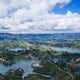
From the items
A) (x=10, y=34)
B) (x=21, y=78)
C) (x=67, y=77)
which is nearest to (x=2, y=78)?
(x=21, y=78)

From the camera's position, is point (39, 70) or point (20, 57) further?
point (20, 57)

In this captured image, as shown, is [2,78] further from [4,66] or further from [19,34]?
[19,34]

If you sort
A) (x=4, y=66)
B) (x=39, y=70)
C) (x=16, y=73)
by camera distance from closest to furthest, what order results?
(x=16, y=73)
(x=39, y=70)
(x=4, y=66)

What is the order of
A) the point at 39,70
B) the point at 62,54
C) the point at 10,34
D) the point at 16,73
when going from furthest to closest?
the point at 10,34 → the point at 62,54 → the point at 39,70 → the point at 16,73

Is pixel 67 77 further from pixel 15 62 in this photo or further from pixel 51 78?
pixel 15 62

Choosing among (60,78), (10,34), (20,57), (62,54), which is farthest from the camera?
(10,34)

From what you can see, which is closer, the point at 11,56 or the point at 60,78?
the point at 60,78

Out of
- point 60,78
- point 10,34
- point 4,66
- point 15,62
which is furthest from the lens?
point 10,34

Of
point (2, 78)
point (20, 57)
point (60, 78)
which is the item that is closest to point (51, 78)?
point (60, 78)
